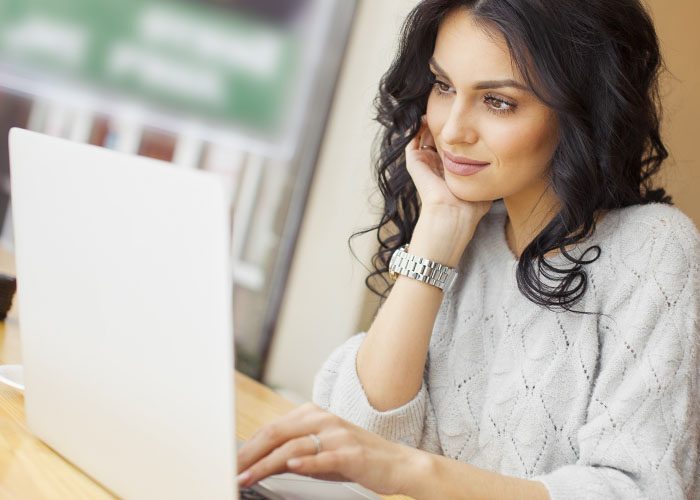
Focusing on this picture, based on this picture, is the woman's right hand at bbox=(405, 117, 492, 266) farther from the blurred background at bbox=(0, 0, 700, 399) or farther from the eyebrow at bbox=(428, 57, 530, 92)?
the blurred background at bbox=(0, 0, 700, 399)

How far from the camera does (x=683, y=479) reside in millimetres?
1156

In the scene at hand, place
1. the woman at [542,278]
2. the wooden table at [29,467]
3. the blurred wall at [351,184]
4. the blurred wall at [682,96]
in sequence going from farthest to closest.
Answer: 1. the blurred wall at [682,96]
2. the blurred wall at [351,184]
3. the woman at [542,278]
4. the wooden table at [29,467]

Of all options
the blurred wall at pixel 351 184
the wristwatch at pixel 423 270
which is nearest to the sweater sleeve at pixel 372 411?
the wristwatch at pixel 423 270

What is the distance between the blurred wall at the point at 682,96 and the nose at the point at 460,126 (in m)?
1.57

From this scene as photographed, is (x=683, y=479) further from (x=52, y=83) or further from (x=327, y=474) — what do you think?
(x=52, y=83)

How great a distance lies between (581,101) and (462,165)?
216 millimetres

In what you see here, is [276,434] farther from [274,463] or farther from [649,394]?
[649,394]

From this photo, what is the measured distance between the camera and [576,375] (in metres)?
1.33

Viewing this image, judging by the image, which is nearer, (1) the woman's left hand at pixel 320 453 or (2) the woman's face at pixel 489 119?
(1) the woman's left hand at pixel 320 453

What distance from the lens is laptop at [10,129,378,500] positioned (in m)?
0.67

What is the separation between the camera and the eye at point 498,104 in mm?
1370

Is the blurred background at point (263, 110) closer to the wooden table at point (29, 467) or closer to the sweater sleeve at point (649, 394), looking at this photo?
the sweater sleeve at point (649, 394)

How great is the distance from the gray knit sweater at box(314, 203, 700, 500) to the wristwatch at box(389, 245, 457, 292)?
Result: 121 millimetres

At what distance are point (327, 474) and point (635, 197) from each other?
31.3 inches
